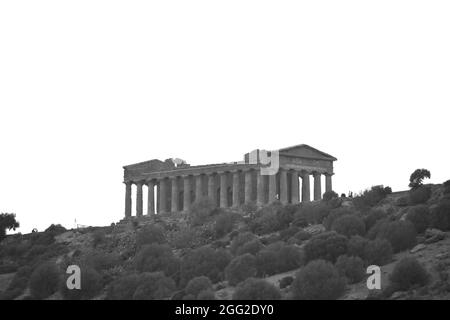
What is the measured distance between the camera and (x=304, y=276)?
8381 centimetres

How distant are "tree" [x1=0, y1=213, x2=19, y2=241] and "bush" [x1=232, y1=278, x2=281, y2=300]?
57604 millimetres

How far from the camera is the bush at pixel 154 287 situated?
9112 centimetres

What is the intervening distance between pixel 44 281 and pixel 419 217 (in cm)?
3322

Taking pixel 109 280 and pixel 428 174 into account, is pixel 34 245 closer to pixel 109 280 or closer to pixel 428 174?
pixel 109 280

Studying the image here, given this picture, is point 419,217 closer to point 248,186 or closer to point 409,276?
point 409,276

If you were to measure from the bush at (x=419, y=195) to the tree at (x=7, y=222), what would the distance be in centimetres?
5134

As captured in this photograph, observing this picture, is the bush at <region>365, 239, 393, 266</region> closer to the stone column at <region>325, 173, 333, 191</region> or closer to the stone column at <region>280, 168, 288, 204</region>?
the stone column at <region>280, 168, 288, 204</region>

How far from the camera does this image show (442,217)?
94.5 meters

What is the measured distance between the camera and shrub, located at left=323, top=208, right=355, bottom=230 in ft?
335

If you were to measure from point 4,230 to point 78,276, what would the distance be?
36.1 meters

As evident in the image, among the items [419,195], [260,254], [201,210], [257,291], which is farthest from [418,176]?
[257,291]

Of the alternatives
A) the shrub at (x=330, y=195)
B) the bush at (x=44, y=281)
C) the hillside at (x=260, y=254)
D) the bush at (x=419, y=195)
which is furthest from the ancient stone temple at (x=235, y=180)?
the bush at (x=44, y=281)

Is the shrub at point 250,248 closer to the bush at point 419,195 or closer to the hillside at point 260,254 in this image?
the hillside at point 260,254

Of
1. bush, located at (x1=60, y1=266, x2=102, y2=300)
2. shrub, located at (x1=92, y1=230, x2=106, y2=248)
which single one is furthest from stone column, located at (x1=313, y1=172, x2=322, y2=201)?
bush, located at (x1=60, y1=266, x2=102, y2=300)
